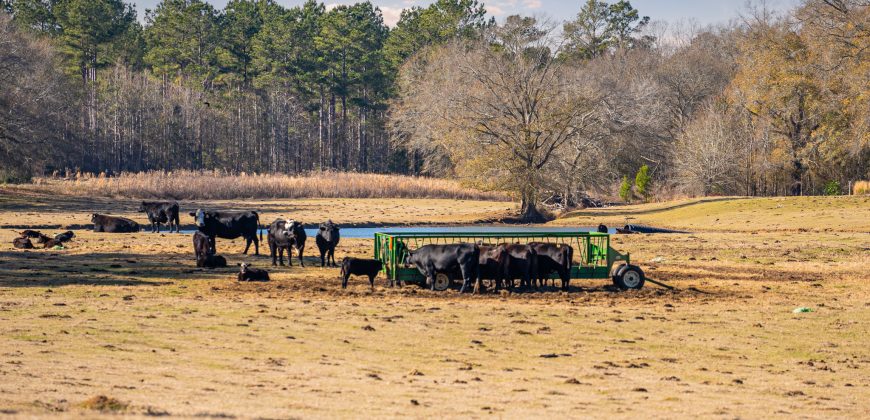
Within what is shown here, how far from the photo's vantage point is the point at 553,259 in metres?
25.7

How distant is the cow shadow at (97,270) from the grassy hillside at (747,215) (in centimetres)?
2715

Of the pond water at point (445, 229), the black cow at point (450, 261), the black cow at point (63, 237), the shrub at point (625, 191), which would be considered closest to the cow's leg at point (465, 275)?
the black cow at point (450, 261)

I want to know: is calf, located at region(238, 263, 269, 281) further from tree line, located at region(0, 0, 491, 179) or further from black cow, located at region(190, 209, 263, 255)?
tree line, located at region(0, 0, 491, 179)

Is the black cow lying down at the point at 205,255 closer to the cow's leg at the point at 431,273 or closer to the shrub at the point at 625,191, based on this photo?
the cow's leg at the point at 431,273

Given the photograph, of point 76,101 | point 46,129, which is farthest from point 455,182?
point 76,101

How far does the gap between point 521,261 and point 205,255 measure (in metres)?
9.70

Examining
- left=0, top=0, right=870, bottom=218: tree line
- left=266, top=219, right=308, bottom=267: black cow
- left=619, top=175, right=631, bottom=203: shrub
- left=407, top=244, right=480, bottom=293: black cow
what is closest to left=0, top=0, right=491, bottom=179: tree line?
left=0, top=0, right=870, bottom=218: tree line

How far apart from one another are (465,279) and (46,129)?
4557 centimetres

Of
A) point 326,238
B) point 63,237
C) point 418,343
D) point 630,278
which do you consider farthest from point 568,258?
point 63,237

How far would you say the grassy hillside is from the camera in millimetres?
45781

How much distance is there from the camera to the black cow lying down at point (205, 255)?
96.2ft

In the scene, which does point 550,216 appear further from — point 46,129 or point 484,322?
point 484,322

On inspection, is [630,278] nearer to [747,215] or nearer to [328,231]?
[328,231]

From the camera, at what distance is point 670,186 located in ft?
250
